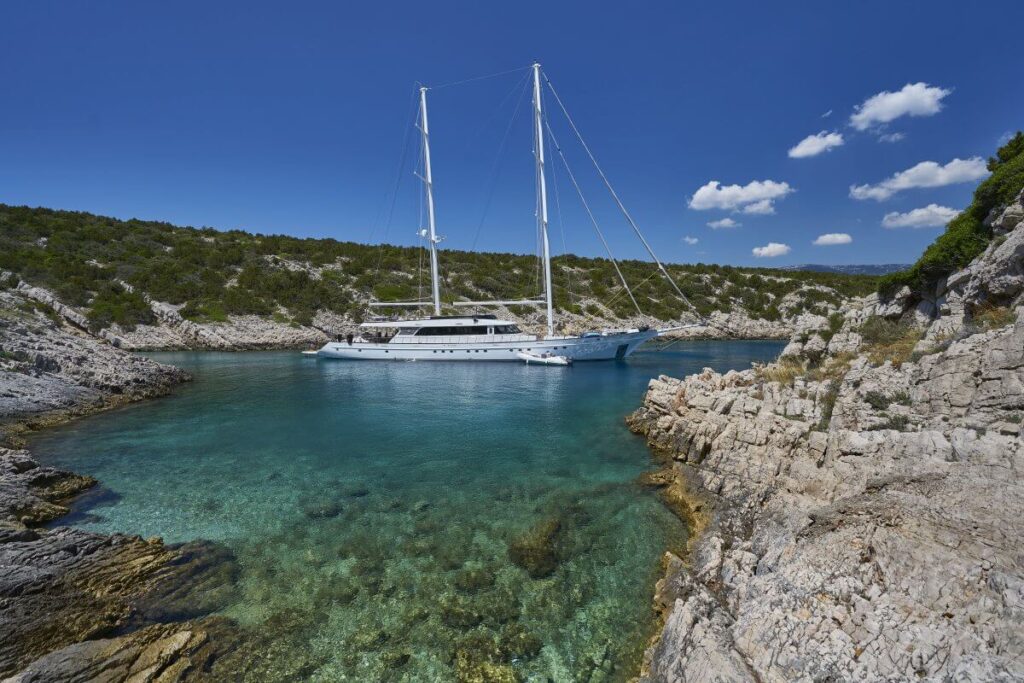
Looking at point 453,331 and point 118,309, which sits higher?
point 118,309


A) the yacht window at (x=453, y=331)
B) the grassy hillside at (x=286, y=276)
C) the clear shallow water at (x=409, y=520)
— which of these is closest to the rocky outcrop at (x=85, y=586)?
the clear shallow water at (x=409, y=520)

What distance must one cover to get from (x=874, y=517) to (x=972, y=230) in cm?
1365

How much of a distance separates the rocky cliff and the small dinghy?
80.0 ft

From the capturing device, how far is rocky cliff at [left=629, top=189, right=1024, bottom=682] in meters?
4.78

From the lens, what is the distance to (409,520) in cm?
1033

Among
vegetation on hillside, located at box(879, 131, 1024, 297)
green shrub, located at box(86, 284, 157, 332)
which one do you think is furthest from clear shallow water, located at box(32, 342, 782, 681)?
green shrub, located at box(86, 284, 157, 332)

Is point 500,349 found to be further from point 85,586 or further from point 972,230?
point 85,586

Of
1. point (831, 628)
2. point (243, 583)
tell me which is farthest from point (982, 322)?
point (243, 583)

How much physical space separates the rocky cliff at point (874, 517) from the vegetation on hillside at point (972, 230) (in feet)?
2.40

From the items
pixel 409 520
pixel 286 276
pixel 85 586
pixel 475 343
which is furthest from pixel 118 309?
pixel 409 520

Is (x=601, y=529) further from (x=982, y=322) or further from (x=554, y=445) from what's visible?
(x=982, y=322)

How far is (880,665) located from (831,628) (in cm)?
59

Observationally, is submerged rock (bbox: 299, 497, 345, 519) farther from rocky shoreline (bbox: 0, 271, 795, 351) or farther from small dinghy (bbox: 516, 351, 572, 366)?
rocky shoreline (bbox: 0, 271, 795, 351)

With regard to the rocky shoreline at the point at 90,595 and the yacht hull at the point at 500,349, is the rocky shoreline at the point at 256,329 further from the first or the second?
the rocky shoreline at the point at 90,595
